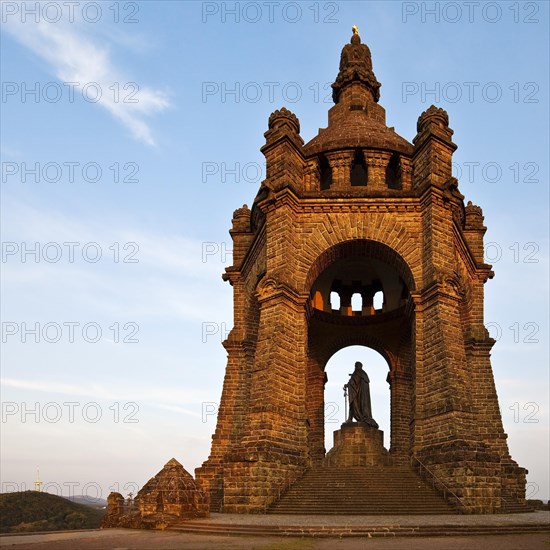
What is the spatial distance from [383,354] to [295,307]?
→ 886 cm

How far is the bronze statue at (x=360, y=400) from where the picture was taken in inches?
850

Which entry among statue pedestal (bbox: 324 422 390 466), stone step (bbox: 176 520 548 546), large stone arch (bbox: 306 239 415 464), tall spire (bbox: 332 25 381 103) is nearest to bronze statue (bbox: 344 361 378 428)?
statue pedestal (bbox: 324 422 390 466)

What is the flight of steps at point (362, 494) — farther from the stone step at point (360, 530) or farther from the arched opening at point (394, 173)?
the arched opening at point (394, 173)

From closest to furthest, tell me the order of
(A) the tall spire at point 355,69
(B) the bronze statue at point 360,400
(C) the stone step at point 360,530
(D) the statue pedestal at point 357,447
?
A: (C) the stone step at point 360,530 < (D) the statue pedestal at point 357,447 < (B) the bronze statue at point 360,400 < (A) the tall spire at point 355,69

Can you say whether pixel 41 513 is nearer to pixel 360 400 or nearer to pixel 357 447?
pixel 360 400

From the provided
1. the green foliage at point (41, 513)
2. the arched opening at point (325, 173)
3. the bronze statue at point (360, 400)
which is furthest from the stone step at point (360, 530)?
the green foliage at point (41, 513)

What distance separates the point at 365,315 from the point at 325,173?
274 inches

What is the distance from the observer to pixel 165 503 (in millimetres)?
12484

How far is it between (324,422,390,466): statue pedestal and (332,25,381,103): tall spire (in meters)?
15.0

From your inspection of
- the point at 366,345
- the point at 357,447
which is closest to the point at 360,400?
the point at 357,447

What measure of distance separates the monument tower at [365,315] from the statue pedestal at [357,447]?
1.48 m

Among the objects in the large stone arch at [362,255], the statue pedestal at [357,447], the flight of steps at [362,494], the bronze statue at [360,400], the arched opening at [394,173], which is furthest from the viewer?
the bronze statue at [360,400]

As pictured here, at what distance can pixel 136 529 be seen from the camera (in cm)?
1225

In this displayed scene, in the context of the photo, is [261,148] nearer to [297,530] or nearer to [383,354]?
[383,354]
